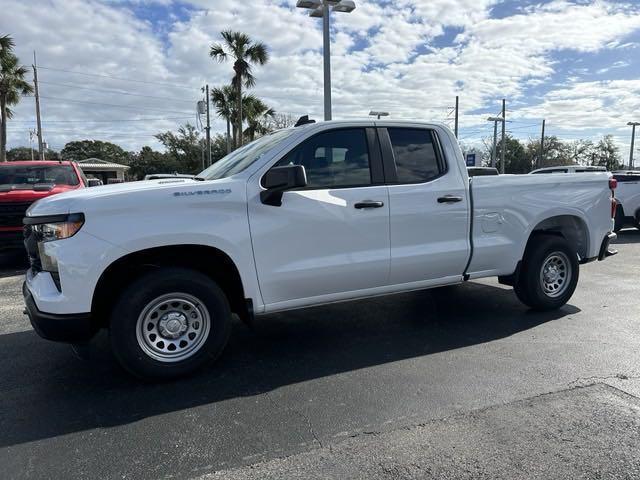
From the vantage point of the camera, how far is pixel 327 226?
4.09 m

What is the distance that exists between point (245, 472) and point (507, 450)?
149 centimetres

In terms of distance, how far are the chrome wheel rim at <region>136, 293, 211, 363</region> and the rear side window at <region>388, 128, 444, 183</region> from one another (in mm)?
2167

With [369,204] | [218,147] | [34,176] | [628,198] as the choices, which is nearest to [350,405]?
[369,204]

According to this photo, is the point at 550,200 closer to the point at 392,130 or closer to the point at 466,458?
the point at 392,130

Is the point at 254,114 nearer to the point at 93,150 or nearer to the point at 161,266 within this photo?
the point at 161,266

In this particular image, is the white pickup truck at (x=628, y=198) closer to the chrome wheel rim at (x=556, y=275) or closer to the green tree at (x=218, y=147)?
the chrome wheel rim at (x=556, y=275)

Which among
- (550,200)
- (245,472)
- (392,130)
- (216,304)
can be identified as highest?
(392,130)

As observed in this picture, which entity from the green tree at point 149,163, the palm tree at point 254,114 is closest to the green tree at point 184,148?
the green tree at point 149,163

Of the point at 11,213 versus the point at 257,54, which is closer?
the point at 11,213

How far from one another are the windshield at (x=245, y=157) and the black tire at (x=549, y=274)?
9.90ft

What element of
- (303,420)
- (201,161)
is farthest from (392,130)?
(201,161)

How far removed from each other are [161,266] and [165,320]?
1.36ft

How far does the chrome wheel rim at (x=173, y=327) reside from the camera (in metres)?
3.65

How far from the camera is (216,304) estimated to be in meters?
3.80
